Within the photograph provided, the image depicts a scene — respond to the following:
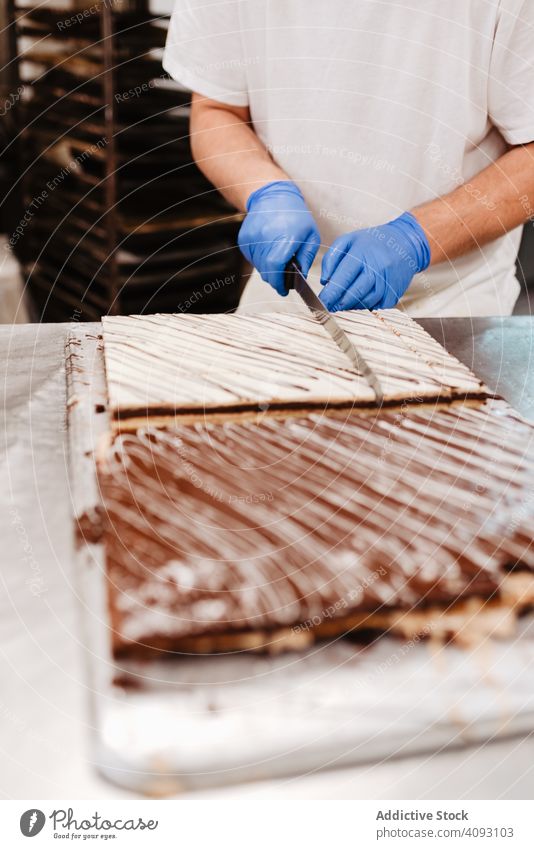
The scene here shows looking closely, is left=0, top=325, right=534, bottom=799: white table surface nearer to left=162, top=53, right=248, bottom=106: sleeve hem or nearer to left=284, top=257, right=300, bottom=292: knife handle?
left=284, top=257, right=300, bottom=292: knife handle

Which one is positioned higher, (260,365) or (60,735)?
(260,365)

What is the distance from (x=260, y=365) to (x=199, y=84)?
2.71 ft

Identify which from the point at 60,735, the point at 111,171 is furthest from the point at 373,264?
the point at 111,171

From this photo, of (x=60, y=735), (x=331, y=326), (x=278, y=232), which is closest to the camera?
(x=60, y=735)

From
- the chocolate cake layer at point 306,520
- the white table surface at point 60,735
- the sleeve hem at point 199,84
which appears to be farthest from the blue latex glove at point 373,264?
the white table surface at point 60,735

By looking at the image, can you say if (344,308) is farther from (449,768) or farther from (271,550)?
(449,768)

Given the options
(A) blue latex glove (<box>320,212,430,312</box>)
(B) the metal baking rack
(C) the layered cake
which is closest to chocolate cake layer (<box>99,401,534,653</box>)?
(C) the layered cake

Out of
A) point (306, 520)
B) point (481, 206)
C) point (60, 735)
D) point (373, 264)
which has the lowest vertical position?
point (60, 735)

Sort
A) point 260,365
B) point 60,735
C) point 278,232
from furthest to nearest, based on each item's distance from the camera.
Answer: point 278,232
point 260,365
point 60,735

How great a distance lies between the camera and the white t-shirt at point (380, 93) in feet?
4.32

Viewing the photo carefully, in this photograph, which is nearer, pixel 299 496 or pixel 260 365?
pixel 299 496

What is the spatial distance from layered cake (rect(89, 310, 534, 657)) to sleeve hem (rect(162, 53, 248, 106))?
2.29 feet

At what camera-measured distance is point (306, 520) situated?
77cm

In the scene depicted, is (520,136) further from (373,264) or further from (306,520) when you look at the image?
(306,520)
